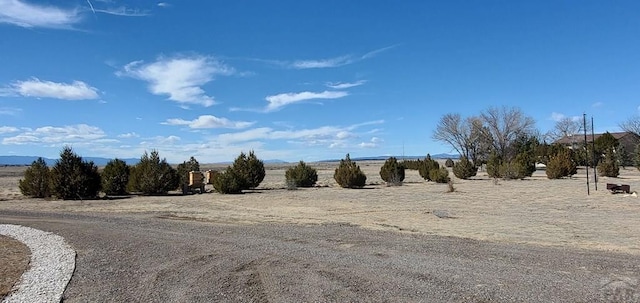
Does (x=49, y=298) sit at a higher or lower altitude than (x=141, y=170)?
lower

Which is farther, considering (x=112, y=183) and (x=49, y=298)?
(x=112, y=183)

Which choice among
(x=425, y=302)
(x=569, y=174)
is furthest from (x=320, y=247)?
(x=569, y=174)

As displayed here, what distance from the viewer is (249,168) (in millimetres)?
32969

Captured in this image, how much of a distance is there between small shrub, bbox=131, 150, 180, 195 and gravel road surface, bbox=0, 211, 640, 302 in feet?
54.2

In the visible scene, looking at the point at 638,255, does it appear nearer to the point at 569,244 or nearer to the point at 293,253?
the point at 569,244

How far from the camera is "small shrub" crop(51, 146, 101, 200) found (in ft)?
83.9

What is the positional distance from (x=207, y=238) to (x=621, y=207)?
15403 mm

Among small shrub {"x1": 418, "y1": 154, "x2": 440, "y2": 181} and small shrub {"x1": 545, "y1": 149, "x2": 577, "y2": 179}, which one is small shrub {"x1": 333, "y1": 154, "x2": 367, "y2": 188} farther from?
small shrub {"x1": 545, "y1": 149, "x2": 577, "y2": 179}

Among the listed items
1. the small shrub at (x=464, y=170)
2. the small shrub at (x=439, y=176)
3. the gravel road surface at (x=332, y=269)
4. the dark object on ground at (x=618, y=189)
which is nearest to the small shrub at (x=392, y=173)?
the small shrub at (x=439, y=176)

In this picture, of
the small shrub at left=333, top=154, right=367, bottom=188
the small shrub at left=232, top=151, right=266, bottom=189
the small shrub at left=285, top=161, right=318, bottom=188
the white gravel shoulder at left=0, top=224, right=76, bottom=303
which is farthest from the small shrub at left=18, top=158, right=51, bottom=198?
the small shrub at left=333, top=154, right=367, bottom=188

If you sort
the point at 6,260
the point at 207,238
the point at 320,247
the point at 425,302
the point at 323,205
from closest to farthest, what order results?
the point at 425,302
the point at 6,260
the point at 320,247
the point at 207,238
the point at 323,205

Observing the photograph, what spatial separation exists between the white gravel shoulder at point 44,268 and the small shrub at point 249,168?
64.8 feet

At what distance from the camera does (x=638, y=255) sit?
915 cm

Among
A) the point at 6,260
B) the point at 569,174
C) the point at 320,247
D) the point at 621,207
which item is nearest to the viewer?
the point at 6,260
